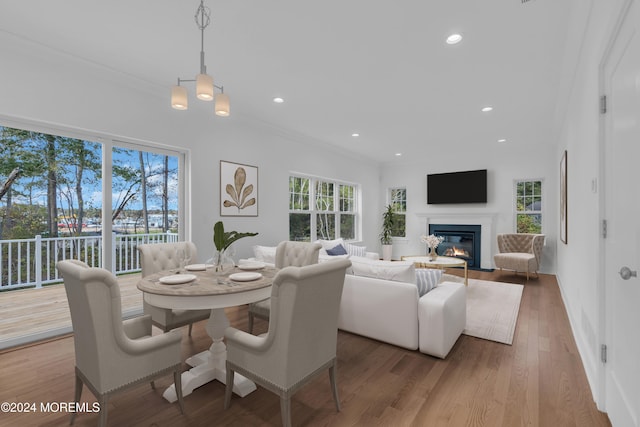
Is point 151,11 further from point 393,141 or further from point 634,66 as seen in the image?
point 393,141

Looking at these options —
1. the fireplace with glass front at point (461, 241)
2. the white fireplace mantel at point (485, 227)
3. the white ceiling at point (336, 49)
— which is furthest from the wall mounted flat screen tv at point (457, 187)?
the white ceiling at point (336, 49)

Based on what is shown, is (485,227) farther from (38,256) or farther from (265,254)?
(38,256)

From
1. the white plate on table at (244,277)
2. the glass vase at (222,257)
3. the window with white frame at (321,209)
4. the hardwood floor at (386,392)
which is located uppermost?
the window with white frame at (321,209)

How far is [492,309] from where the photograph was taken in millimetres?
3834

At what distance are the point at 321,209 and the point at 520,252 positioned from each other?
4197 millimetres

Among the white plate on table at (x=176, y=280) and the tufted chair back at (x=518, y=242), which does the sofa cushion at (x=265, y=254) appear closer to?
the white plate on table at (x=176, y=280)

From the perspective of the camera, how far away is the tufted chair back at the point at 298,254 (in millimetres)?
3172

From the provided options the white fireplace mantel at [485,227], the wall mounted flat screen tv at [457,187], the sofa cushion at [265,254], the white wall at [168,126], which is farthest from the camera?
the wall mounted flat screen tv at [457,187]

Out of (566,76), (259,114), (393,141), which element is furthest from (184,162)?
(566,76)

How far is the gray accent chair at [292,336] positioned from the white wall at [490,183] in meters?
6.05

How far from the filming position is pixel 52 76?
292 centimetres

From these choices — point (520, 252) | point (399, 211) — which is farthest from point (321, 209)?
point (520, 252)

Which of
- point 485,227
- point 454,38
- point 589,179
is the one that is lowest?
point 485,227

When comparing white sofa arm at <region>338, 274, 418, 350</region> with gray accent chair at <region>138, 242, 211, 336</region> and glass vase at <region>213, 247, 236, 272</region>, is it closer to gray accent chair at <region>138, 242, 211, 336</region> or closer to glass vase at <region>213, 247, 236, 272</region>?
glass vase at <region>213, 247, 236, 272</region>
